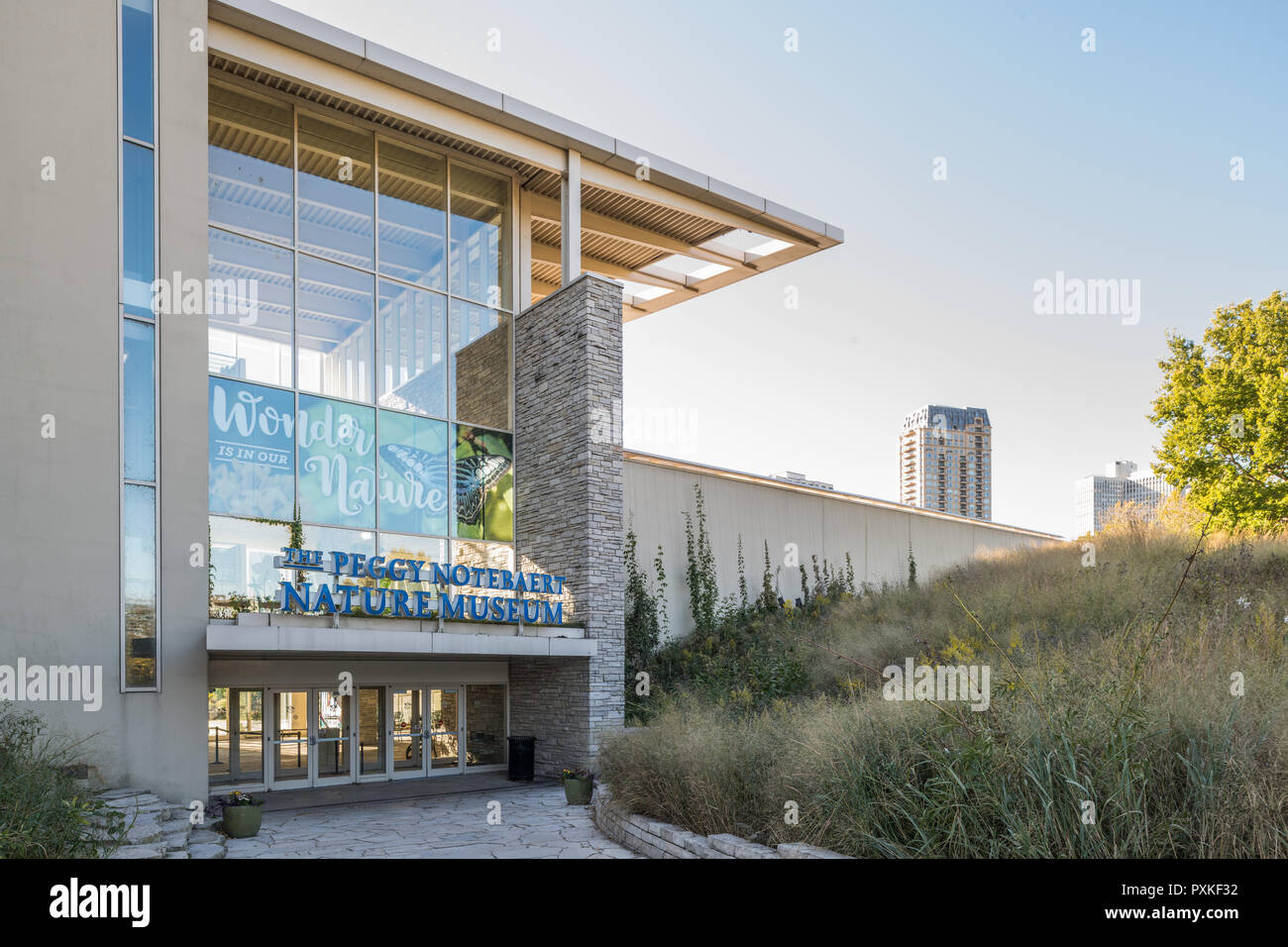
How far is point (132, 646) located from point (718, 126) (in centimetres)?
1342

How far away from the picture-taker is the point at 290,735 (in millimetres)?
15336

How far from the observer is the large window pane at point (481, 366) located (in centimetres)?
1786

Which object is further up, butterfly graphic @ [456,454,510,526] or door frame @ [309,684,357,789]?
butterfly graphic @ [456,454,510,526]

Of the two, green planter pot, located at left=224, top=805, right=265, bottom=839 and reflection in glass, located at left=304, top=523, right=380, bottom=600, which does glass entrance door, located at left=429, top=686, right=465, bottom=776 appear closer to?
reflection in glass, located at left=304, top=523, right=380, bottom=600

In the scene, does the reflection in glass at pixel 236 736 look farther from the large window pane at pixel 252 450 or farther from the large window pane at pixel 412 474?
the large window pane at pixel 412 474

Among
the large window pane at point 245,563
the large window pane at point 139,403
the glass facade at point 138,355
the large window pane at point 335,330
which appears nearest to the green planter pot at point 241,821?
the glass facade at point 138,355

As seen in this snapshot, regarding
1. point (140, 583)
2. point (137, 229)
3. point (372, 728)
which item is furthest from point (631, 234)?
point (140, 583)

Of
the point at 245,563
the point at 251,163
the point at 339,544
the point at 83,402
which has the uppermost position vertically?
the point at 251,163

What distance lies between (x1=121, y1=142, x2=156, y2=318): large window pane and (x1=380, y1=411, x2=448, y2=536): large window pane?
4601 millimetres

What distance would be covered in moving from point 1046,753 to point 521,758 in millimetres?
11929

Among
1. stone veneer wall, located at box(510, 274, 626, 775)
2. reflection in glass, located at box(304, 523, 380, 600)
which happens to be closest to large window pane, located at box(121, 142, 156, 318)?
reflection in glass, located at box(304, 523, 380, 600)

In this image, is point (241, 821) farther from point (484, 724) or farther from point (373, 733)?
point (484, 724)

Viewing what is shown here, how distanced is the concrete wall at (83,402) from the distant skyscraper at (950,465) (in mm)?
45037

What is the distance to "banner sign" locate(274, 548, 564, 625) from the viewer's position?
44.6ft
